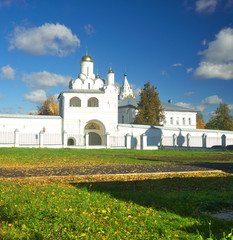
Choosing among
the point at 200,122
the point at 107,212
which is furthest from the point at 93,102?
the point at 200,122

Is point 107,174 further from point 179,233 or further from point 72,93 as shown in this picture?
point 72,93

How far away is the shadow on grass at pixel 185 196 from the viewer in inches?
163

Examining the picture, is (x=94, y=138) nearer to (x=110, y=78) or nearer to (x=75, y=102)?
(x=75, y=102)

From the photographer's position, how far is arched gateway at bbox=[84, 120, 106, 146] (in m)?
41.4

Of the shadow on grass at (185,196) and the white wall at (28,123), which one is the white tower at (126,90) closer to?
the white wall at (28,123)

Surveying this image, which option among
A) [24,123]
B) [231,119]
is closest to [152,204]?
[24,123]

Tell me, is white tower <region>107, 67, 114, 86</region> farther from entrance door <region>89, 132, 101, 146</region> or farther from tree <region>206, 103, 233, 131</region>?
tree <region>206, 103, 233, 131</region>

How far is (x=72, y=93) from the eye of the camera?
4034 cm

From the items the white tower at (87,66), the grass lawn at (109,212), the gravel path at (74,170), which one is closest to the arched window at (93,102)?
the white tower at (87,66)

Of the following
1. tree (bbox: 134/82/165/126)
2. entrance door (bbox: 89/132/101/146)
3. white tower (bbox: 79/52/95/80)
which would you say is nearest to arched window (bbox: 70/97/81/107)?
entrance door (bbox: 89/132/101/146)

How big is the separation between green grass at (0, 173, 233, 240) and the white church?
25.8 meters

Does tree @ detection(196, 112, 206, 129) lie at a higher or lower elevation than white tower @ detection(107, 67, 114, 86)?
lower

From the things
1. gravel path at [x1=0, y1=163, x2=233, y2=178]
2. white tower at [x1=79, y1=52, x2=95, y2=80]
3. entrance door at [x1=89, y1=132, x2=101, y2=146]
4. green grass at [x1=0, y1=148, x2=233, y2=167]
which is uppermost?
white tower at [x1=79, y1=52, x2=95, y2=80]

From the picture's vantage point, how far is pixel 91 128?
41906 mm
